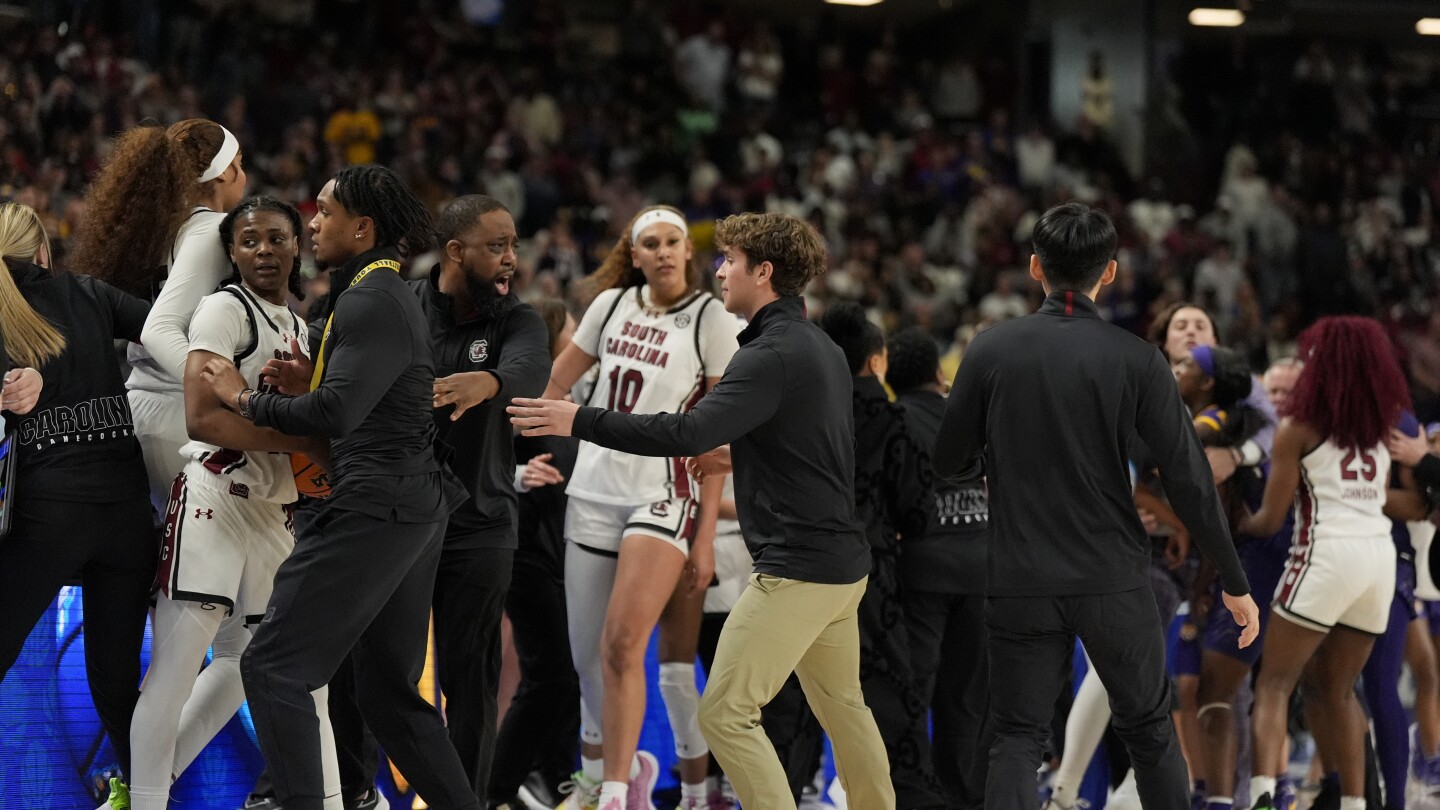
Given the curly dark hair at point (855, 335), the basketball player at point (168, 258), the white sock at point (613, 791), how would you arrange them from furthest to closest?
the curly dark hair at point (855, 335), the white sock at point (613, 791), the basketball player at point (168, 258)

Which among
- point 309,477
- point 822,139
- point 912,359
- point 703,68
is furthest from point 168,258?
point 703,68

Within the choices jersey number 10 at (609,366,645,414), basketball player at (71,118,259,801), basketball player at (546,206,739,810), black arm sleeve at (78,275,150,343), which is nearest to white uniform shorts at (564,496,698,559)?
basketball player at (546,206,739,810)

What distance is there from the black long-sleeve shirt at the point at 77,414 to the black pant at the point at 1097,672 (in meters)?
2.58

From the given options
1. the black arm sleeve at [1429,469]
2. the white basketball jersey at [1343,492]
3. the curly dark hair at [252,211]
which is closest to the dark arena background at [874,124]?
the black arm sleeve at [1429,469]

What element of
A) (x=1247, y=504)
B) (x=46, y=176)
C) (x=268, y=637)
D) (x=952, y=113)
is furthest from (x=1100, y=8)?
(x=268, y=637)

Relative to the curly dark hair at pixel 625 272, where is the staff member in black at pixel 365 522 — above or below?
below

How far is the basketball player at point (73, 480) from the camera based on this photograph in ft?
14.5

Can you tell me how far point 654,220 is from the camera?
559 centimetres

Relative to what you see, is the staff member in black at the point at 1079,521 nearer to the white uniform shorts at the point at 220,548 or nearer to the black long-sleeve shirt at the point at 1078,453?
the black long-sleeve shirt at the point at 1078,453

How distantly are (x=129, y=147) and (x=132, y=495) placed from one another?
3.62 feet

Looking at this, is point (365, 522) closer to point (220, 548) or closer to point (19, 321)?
point (220, 548)

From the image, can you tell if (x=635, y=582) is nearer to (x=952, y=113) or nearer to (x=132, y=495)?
(x=132, y=495)

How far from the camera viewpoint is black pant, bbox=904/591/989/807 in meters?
5.57

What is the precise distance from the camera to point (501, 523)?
4961 millimetres
